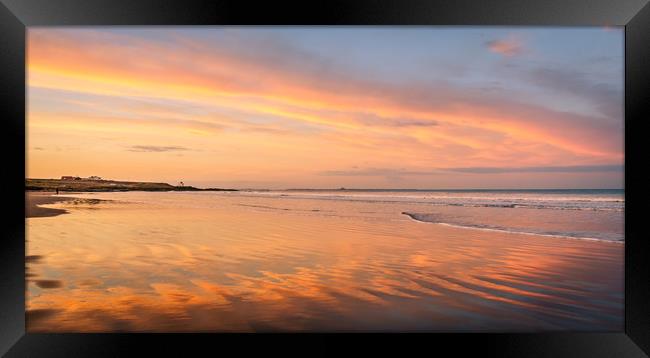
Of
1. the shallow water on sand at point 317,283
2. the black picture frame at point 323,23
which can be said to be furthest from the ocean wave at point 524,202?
the black picture frame at point 323,23

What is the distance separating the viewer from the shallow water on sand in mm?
3398

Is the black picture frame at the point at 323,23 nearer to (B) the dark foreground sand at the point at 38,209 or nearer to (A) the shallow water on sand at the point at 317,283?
(A) the shallow water on sand at the point at 317,283

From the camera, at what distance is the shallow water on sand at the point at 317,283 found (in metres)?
3.40

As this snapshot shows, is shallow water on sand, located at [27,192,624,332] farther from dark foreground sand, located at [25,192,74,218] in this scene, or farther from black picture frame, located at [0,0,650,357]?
dark foreground sand, located at [25,192,74,218]

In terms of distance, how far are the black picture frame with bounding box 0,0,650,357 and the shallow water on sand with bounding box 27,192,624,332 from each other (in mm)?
159

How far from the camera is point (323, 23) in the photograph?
331cm

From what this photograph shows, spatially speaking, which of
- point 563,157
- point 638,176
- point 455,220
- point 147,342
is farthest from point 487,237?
point 563,157

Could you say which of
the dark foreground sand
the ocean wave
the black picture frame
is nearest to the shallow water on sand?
the black picture frame

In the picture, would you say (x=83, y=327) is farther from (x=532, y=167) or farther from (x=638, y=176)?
(x=532, y=167)

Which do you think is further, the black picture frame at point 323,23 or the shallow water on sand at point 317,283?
the shallow water on sand at point 317,283

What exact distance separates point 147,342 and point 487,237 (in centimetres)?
616

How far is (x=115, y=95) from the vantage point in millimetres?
24578

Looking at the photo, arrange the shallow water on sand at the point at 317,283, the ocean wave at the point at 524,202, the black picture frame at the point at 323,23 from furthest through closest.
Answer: the ocean wave at the point at 524,202 → the shallow water on sand at the point at 317,283 → the black picture frame at the point at 323,23

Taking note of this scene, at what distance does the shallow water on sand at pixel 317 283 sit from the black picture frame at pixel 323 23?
0.52 ft
